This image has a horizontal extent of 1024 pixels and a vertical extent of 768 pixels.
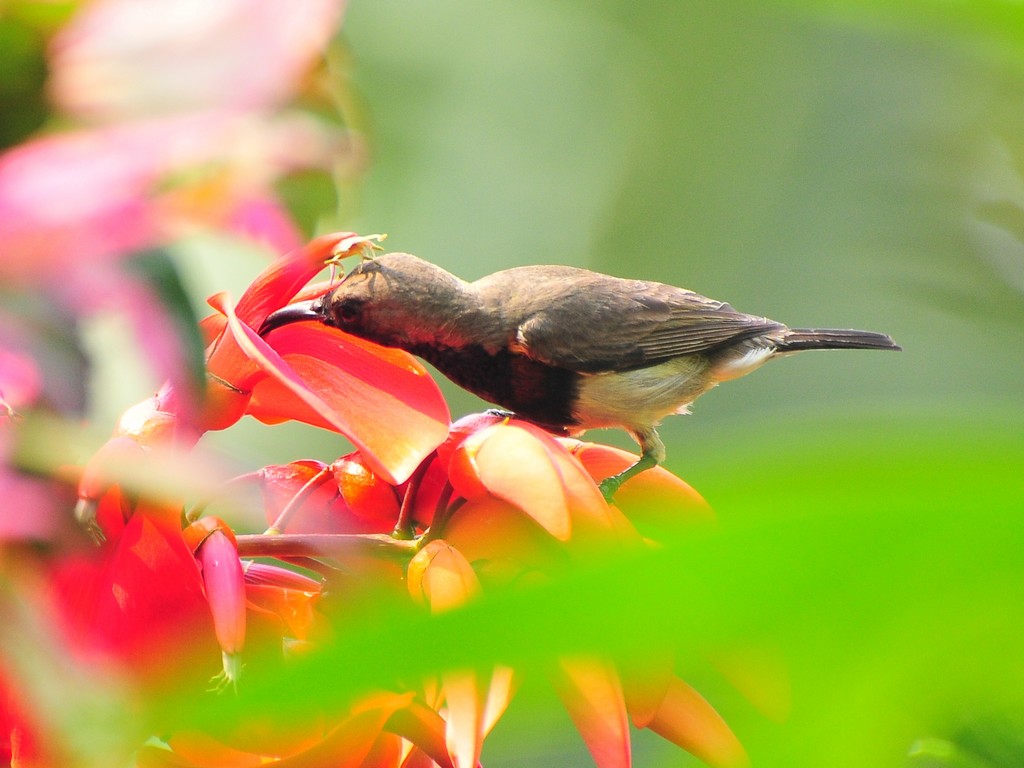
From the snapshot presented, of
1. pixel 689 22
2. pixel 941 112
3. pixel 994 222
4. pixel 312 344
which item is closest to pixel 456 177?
A: pixel 689 22

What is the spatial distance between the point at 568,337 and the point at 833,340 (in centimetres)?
50

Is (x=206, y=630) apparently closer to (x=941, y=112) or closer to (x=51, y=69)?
(x=51, y=69)

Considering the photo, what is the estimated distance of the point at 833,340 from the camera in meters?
1.74

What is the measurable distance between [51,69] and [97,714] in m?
0.16

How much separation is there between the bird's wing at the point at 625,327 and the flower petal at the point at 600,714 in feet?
2.94

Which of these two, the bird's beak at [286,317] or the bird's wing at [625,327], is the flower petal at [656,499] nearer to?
the bird's beak at [286,317]

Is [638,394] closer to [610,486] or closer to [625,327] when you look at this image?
[625,327]

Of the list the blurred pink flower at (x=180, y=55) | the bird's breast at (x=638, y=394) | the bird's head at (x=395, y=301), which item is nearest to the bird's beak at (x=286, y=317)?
the bird's head at (x=395, y=301)

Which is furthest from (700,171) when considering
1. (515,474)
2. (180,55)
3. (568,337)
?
(180,55)

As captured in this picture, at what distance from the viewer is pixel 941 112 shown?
3.34 meters

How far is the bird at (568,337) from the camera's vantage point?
47.6 inches

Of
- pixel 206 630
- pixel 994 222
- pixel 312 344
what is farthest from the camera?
pixel 312 344

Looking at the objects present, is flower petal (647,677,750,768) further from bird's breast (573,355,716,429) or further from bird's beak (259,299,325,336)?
bird's breast (573,355,716,429)

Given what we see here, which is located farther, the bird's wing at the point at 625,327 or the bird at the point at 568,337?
the bird's wing at the point at 625,327
